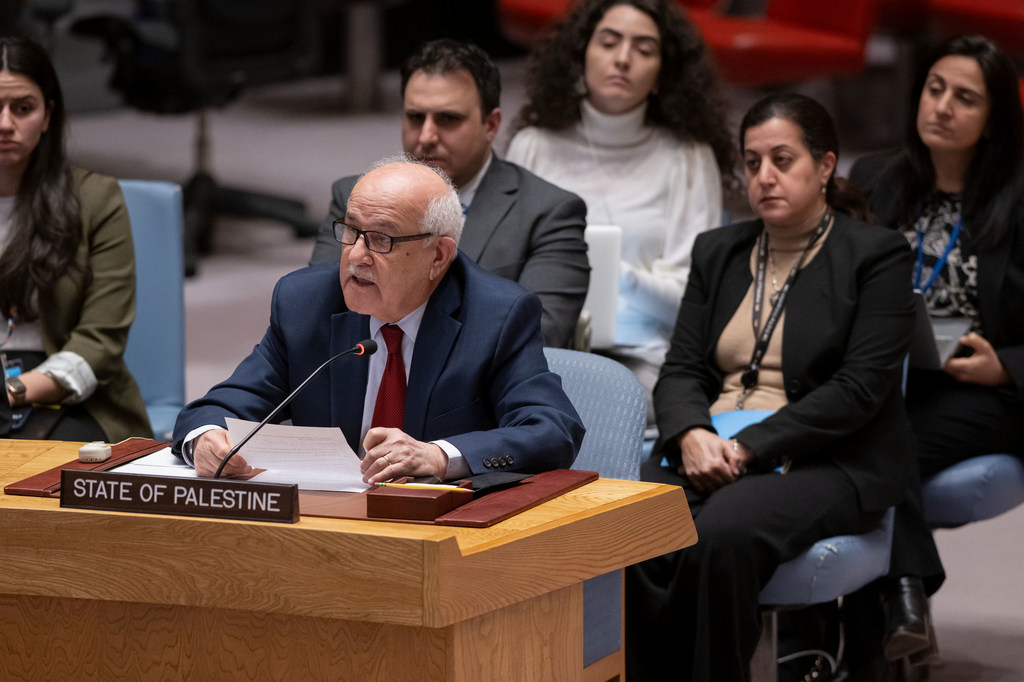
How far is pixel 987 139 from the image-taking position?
11.0 feet

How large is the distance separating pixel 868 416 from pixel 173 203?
5.61 feet

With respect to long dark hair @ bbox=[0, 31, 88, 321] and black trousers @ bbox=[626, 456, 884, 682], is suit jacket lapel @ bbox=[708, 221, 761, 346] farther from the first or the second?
long dark hair @ bbox=[0, 31, 88, 321]

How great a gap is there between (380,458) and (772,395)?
3.90 ft

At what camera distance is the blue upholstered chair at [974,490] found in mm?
3137

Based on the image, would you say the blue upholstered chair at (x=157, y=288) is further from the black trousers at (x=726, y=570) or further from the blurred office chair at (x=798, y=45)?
the blurred office chair at (x=798, y=45)

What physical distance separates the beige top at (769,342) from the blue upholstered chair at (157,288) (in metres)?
1.31

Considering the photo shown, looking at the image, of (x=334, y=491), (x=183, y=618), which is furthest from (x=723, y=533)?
(x=183, y=618)

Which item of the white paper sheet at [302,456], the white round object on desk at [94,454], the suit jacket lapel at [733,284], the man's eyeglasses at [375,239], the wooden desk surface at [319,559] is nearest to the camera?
the wooden desk surface at [319,559]

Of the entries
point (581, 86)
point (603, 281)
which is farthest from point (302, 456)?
point (581, 86)

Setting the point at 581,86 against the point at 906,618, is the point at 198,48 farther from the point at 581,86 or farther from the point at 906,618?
the point at 906,618

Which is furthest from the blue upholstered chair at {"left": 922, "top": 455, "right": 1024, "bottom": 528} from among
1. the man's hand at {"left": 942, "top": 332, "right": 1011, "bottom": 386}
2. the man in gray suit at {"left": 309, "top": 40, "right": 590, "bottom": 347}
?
the man in gray suit at {"left": 309, "top": 40, "right": 590, "bottom": 347}

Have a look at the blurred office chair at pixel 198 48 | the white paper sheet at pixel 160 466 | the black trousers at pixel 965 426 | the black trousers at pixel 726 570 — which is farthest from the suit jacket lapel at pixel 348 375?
the blurred office chair at pixel 198 48

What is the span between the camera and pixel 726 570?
266 centimetres

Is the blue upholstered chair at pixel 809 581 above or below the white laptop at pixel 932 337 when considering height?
below
